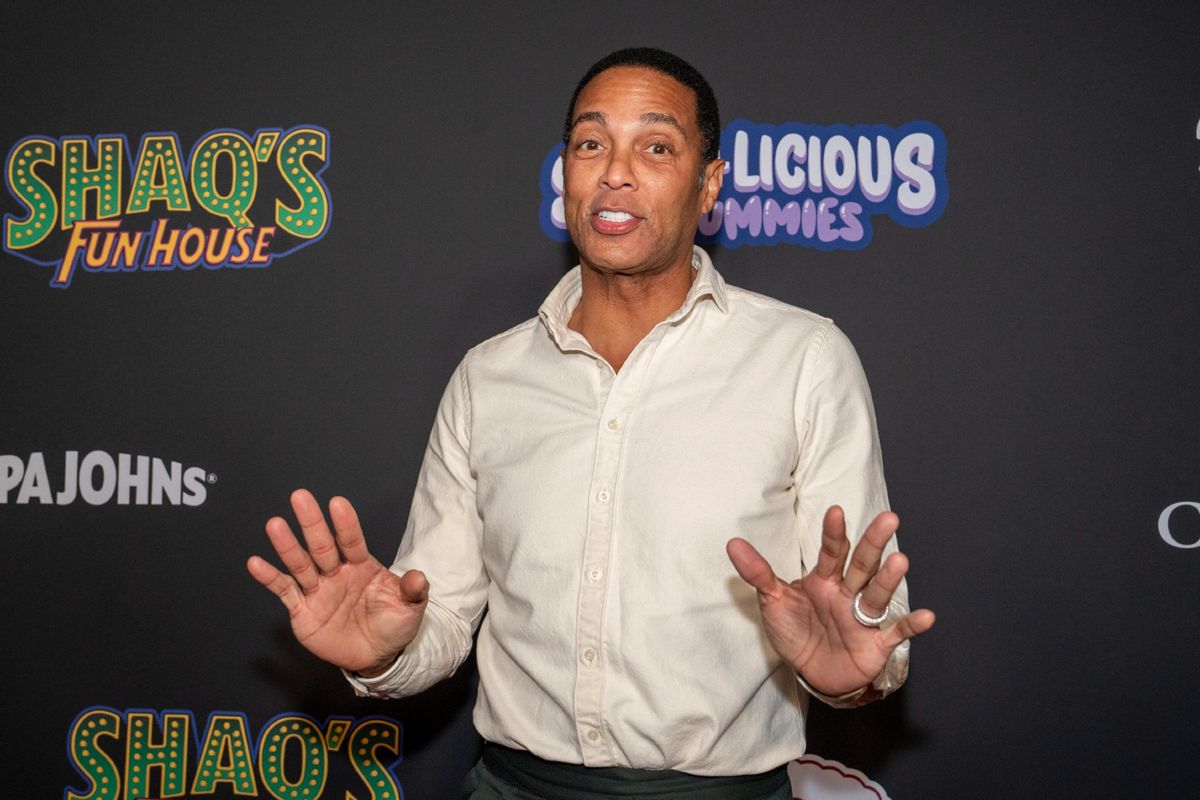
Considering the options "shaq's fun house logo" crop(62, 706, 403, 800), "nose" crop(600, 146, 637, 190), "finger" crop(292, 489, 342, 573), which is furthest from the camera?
"shaq's fun house logo" crop(62, 706, 403, 800)

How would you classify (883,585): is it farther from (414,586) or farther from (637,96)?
(637,96)

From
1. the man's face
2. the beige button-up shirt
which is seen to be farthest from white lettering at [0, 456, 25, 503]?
the man's face

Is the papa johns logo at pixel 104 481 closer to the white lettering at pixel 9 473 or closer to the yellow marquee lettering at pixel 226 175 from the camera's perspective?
the white lettering at pixel 9 473

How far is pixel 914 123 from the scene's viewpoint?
2098mm

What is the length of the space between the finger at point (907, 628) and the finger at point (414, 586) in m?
0.57

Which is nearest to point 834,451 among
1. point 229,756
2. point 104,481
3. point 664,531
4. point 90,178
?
point 664,531

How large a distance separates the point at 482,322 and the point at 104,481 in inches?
36.0

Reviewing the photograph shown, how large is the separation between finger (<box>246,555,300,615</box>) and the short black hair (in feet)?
2.66

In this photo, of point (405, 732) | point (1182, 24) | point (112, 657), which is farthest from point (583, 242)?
point (112, 657)

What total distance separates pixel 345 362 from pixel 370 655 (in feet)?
3.17

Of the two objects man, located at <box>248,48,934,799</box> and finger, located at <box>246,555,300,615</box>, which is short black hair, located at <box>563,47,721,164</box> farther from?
Answer: finger, located at <box>246,555,300,615</box>

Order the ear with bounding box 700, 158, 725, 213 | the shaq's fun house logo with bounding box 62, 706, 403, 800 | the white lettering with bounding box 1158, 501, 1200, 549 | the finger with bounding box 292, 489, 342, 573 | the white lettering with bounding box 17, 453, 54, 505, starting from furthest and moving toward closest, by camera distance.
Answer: the white lettering with bounding box 17, 453, 54, 505, the shaq's fun house logo with bounding box 62, 706, 403, 800, the white lettering with bounding box 1158, 501, 1200, 549, the ear with bounding box 700, 158, 725, 213, the finger with bounding box 292, 489, 342, 573

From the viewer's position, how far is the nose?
5.17ft

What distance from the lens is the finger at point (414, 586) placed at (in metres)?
1.35
